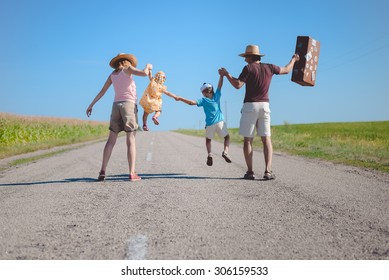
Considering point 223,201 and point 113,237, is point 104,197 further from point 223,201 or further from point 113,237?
point 113,237

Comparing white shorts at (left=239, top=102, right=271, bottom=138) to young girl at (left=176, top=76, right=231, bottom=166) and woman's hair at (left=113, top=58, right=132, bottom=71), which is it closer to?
young girl at (left=176, top=76, right=231, bottom=166)

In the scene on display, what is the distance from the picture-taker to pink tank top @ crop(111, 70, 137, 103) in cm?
670

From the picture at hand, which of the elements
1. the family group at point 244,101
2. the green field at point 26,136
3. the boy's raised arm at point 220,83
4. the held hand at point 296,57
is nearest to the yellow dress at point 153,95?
the family group at point 244,101

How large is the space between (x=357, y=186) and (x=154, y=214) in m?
3.74

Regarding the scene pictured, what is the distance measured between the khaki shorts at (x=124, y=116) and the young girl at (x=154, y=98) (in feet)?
2.02

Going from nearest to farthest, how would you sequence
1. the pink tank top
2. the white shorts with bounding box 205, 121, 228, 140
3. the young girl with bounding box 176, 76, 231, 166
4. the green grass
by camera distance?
the pink tank top, the young girl with bounding box 176, 76, 231, 166, the white shorts with bounding box 205, 121, 228, 140, the green grass

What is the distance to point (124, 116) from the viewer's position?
6777mm

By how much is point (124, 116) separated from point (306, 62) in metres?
3.76

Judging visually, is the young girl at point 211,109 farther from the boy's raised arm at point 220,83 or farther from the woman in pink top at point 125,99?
the woman in pink top at point 125,99

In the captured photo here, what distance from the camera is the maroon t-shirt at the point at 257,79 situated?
678 cm

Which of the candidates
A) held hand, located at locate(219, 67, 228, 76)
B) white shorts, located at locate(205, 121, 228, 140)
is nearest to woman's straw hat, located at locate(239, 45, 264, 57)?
held hand, located at locate(219, 67, 228, 76)

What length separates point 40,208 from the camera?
185 inches

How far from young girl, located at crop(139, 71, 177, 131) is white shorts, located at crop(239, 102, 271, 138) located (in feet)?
5.70

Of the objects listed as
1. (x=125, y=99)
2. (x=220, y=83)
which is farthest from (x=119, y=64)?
(x=220, y=83)
